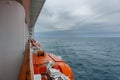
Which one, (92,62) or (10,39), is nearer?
(10,39)

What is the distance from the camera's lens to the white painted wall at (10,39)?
7.79 ft

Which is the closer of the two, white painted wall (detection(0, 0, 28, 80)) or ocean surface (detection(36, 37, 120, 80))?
white painted wall (detection(0, 0, 28, 80))

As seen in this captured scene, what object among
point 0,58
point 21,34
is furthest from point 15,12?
point 0,58

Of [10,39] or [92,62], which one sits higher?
[10,39]

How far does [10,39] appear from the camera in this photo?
7.93 ft

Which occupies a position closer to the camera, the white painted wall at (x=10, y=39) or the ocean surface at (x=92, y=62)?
the white painted wall at (x=10, y=39)

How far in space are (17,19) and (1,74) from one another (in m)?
0.84

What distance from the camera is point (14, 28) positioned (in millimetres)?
2418

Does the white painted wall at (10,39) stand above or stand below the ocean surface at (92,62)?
above

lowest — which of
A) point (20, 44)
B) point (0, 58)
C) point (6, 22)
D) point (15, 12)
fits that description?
point (0, 58)

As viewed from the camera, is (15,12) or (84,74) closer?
(15,12)

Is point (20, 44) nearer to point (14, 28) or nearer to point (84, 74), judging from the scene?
point (14, 28)

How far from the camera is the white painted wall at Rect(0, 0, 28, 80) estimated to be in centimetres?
237

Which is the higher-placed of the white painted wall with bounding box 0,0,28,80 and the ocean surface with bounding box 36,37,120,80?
the white painted wall with bounding box 0,0,28,80
